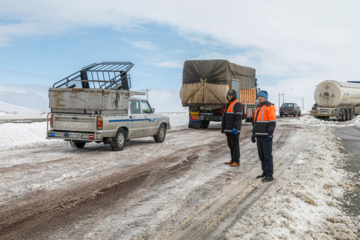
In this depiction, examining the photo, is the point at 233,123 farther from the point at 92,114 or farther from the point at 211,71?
the point at 211,71

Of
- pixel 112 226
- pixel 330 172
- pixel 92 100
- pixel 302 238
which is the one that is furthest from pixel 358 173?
pixel 92 100

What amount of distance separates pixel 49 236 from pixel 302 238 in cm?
300

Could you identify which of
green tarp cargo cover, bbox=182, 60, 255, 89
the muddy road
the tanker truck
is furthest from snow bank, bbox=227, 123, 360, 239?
the tanker truck

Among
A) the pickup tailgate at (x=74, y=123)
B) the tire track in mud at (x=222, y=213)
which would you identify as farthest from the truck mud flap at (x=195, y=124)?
the tire track in mud at (x=222, y=213)

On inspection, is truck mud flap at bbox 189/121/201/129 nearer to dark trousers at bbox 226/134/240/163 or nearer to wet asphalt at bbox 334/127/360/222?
wet asphalt at bbox 334/127/360/222

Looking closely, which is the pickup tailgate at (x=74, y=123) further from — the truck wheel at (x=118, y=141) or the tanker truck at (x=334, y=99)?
the tanker truck at (x=334, y=99)

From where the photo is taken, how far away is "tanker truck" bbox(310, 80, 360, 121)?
3153 centimetres

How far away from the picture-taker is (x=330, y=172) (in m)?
7.59

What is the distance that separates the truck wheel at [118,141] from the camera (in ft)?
35.6

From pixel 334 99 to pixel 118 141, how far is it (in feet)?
86.7

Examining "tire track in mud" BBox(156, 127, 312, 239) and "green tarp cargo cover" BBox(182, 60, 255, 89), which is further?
"green tarp cargo cover" BBox(182, 60, 255, 89)

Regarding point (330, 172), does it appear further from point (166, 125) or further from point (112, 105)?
point (166, 125)

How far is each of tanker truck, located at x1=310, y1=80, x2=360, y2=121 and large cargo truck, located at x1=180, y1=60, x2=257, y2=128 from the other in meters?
14.4

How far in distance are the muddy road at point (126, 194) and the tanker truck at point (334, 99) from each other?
78.9 feet
